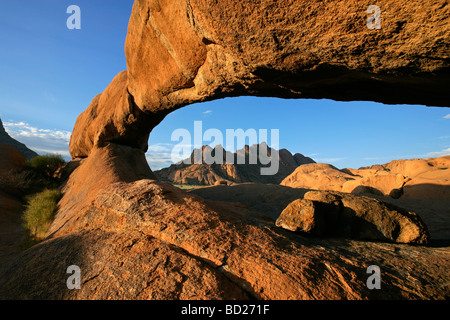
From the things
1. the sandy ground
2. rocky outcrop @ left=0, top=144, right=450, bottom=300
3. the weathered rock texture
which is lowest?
the sandy ground

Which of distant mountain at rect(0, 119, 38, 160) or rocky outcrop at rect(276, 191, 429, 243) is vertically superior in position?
distant mountain at rect(0, 119, 38, 160)

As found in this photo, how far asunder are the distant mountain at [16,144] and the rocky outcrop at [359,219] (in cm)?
3682

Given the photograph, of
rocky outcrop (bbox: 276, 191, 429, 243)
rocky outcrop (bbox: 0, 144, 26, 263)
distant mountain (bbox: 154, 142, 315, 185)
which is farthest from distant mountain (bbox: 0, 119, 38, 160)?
rocky outcrop (bbox: 276, 191, 429, 243)

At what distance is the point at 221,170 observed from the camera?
39.9 meters

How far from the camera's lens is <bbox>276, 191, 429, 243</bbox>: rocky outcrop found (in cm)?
356

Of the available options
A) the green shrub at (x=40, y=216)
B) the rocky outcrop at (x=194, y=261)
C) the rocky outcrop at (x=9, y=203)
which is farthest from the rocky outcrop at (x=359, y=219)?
the green shrub at (x=40, y=216)

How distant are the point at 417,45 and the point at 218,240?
2.80 m

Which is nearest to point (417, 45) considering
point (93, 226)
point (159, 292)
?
point (159, 292)

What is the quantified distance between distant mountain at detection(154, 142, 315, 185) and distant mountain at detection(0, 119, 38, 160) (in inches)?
664

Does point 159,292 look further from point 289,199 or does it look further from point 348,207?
point 289,199

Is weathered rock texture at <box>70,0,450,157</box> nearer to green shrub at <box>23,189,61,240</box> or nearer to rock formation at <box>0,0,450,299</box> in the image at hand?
rock formation at <box>0,0,450,299</box>

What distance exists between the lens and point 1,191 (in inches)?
376

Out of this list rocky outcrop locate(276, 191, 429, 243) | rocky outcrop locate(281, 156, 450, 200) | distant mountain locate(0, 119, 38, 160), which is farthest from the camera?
distant mountain locate(0, 119, 38, 160)

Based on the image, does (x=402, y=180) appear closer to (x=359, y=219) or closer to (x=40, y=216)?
(x=359, y=219)
